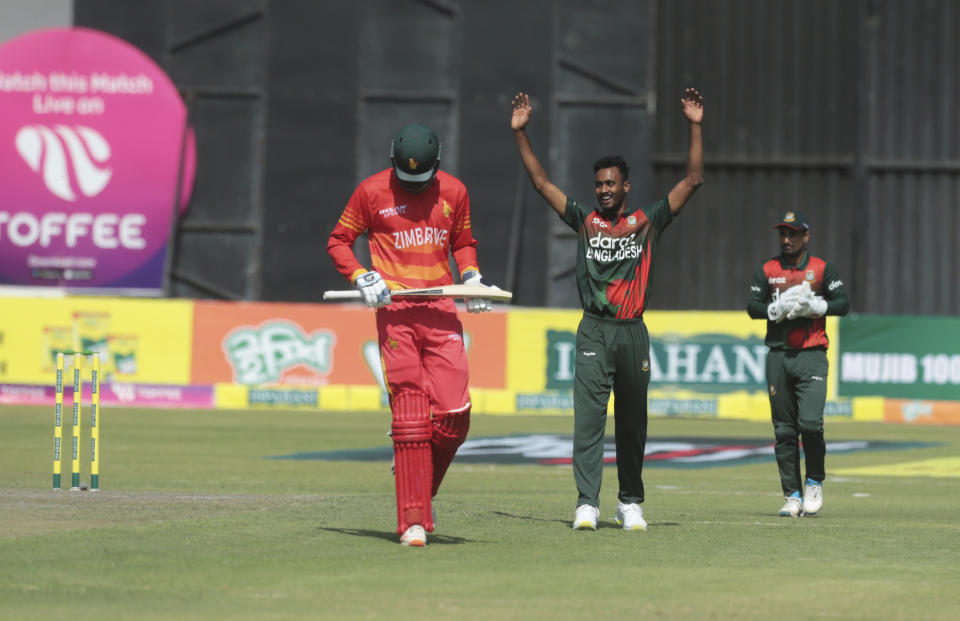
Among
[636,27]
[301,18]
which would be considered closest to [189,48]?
[301,18]

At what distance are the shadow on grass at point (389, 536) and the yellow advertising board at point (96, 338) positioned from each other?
18209mm

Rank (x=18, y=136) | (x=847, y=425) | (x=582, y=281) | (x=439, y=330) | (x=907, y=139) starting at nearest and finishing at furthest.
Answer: (x=439, y=330), (x=582, y=281), (x=847, y=425), (x=18, y=136), (x=907, y=139)

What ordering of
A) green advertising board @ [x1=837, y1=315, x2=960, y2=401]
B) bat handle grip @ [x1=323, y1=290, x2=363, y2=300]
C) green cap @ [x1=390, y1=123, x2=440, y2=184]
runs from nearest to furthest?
bat handle grip @ [x1=323, y1=290, x2=363, y2=300] < green cap @ [x1=390, y1=123, x2=440, y2=184] < green advertising board @ [x1=837, y1=315, x2=960, y2=401]

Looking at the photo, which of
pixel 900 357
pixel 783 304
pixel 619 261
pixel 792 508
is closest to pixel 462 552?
pixel 619 261

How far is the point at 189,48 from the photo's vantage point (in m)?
35.6

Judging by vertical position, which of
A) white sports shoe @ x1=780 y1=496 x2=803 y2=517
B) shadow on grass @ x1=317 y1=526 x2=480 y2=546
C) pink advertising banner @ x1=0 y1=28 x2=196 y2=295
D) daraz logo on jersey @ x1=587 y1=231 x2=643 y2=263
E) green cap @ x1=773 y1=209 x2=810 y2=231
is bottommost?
white sports shoe @ x1=780 y1=496 x2=803 y2=517

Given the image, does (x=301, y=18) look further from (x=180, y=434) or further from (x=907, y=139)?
(x=180, y=434)

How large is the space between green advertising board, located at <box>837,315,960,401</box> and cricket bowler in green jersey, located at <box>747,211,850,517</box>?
48.5 feet

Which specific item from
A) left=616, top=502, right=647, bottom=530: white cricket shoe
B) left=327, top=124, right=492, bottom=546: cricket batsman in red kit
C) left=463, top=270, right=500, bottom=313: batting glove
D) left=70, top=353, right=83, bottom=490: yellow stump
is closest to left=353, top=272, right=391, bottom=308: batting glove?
left=327, top=124, right=492, bottom=546: cricket batsman in red kit

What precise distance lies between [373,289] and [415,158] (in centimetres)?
83

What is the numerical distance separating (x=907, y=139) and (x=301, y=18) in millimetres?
13989

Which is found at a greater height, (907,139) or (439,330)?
(907,139)

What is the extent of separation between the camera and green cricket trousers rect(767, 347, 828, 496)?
12.3 metres

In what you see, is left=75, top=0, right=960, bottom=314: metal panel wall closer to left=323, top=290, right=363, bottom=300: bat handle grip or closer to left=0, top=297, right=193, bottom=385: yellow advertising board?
left=0, top=297, right=193, bottom=385: yellow advertising board
